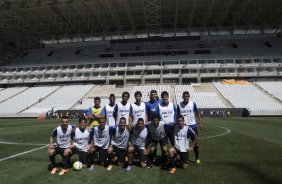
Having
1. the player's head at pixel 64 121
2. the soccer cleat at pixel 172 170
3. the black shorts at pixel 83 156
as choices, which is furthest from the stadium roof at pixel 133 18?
the soccer cleat at pixel 172 170

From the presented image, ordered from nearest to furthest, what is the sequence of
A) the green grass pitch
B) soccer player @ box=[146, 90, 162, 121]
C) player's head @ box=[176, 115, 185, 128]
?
the green grass pitch → player's head @ box=[176, 115, 185, 128] → soccer player @ box=[146, 90, 162, 121]

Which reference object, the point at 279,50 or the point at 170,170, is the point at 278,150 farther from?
the point at 279,50

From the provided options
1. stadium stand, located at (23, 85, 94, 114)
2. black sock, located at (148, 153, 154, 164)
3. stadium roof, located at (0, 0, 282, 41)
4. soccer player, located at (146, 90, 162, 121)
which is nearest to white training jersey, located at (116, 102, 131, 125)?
soccer player, located at (146, 90, 162, 121)

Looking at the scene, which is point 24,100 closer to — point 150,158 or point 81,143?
point 81,143

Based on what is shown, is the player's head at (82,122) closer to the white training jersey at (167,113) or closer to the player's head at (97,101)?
the player's head at (97,101)

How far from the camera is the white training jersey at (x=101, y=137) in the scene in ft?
28.3

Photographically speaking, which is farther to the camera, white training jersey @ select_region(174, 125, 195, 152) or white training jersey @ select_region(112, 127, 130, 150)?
white training jersey @ select_region(112, 127, 130, 150)

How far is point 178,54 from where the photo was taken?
62.7 metres

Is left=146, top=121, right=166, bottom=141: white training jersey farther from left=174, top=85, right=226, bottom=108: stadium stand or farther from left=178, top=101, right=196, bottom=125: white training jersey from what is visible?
left=174, top=85, right=226, bottom=108: stadium stand

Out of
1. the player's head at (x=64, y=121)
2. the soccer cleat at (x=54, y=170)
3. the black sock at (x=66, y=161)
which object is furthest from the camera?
the player's head at (x=64, y=121)

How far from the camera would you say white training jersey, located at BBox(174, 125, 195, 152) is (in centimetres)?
827

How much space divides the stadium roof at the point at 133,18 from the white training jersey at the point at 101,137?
40851 millimetres

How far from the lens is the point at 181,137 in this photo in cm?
834

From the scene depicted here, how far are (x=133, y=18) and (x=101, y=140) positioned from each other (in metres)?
49.7
